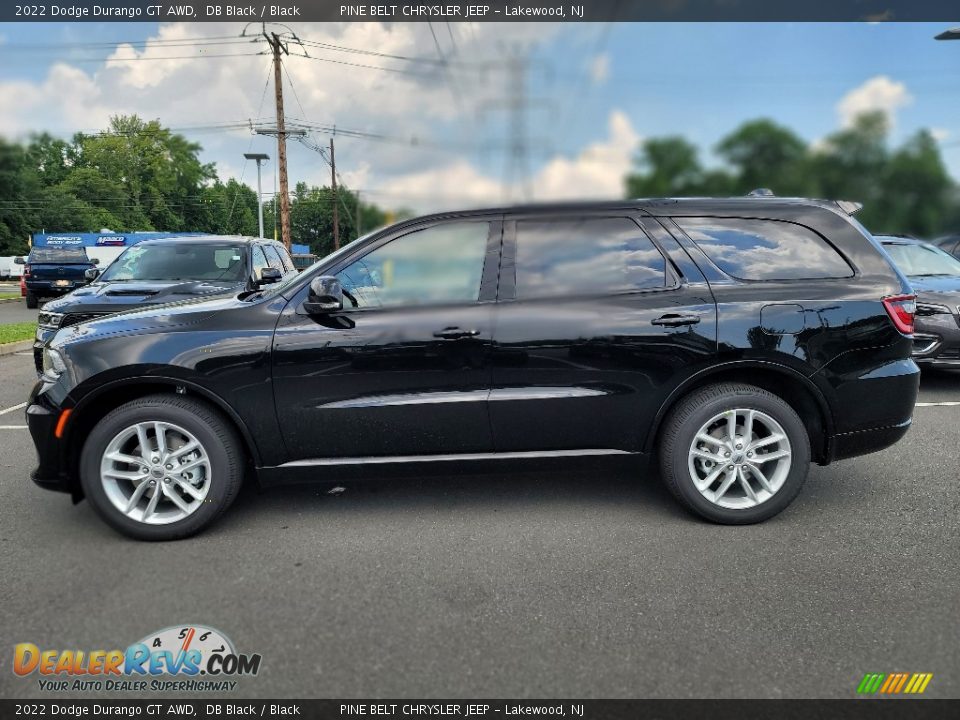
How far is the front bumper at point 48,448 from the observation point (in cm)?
351

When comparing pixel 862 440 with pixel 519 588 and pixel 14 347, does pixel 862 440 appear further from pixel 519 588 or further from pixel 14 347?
pixel 14 347

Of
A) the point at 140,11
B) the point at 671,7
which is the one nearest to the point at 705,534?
the point at 671,7

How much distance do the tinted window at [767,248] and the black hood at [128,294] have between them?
4.52 m

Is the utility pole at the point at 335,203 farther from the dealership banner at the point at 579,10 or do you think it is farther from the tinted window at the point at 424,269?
the dealership banner at the point at 579,10

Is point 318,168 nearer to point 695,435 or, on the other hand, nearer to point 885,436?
point 695,435

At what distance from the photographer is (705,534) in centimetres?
359

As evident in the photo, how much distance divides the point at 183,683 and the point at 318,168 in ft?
8.62

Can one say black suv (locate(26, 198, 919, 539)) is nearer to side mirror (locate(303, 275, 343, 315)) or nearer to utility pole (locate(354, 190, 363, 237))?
side mirror (locate(303, 275, 343, 315))

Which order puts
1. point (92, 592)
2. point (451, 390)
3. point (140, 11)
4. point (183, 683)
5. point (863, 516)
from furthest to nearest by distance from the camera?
1. point (140, 11)
2. point (863, 516)
3. point (451, 390)
4. point (92, 592)
5. point (183, 683)

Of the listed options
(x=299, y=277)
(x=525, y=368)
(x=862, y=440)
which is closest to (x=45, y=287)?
(x=299, y=277)

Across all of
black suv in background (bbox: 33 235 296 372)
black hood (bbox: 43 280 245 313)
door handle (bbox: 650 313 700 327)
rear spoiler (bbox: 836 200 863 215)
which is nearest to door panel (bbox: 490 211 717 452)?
door handle (bbox: 650 313 700 327)

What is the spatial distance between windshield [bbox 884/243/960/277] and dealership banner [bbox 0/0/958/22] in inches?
219
